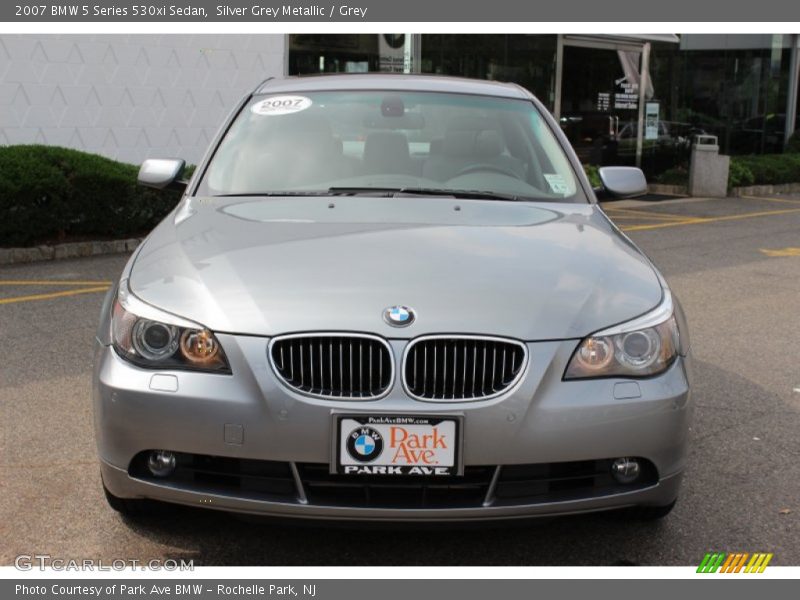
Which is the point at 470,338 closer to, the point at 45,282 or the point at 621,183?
the point at 621,183

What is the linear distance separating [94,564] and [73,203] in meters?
7.19

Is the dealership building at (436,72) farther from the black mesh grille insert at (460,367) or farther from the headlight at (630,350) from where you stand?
the headlight at (630,350)

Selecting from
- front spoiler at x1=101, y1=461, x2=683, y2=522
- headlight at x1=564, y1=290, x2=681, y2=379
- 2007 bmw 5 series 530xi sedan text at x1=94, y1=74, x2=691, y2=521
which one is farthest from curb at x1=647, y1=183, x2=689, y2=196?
front spoiler at x1=101, y1=461, x2=683, y2=522

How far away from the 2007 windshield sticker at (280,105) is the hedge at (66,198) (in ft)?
17.4

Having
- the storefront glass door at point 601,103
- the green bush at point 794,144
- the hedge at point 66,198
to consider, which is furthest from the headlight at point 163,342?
the green bush at point 794,144

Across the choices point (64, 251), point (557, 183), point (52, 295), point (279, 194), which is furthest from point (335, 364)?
point (64, 251)

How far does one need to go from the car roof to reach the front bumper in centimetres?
222

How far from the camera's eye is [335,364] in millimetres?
2941

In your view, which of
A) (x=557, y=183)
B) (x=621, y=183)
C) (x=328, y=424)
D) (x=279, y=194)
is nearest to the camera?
(x=328, y=424)

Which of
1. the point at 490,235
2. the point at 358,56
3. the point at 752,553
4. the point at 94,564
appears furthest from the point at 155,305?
the point at 358,56

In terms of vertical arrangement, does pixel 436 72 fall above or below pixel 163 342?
above

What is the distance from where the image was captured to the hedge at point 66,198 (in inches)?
371

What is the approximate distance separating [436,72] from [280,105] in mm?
12748

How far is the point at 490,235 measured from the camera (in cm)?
362
